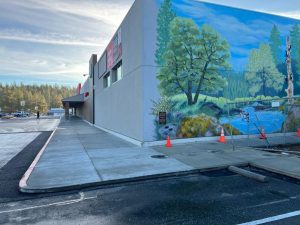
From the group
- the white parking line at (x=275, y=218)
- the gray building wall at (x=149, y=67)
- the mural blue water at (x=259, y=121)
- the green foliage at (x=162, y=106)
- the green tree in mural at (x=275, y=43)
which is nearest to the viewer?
the white parking line at (x=275, y=218)

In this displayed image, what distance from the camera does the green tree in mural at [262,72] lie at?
15.9m

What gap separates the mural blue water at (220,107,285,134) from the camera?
15.4 m

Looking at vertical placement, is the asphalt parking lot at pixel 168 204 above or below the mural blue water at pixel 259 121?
below

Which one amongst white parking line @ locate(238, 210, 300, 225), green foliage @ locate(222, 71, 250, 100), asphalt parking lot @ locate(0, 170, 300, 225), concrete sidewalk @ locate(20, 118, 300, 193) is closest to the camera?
white parking line @ locate(238, 210, 300, 225)

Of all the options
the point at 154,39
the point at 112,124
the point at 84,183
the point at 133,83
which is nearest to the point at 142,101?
the point at 133,83

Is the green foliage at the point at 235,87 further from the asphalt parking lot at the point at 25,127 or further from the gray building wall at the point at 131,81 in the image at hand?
the asphalt parking lot at the point at 25,127

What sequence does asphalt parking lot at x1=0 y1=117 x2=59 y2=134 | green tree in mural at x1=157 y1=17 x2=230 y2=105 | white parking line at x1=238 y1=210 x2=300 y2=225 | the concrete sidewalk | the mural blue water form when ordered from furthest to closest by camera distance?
asphalt parking lot at x1=0 y1=117 x2=59 y2=134
the mural blue water
green tree in mural at x1=157 y1=17 x2=230 y2=105
the concrete sidewalk
white parking line at x1=238 y1=210 x2=300 y2=225

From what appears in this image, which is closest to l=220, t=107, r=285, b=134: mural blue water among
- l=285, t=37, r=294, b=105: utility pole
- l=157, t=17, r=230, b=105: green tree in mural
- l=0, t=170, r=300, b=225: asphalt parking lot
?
l=285, t=37, r=294, b=105: utility pole

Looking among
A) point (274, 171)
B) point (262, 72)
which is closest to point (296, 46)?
point (262, 72)

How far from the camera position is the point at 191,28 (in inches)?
557

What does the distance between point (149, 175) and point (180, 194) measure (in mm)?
1653

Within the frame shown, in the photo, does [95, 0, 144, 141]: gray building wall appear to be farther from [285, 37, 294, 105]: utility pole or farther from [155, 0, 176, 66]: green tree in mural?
[285, 37, 294, 105]: utility pole

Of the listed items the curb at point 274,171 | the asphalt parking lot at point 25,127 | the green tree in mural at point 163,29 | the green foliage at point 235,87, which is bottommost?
the asphalt parking lot at point 25,127

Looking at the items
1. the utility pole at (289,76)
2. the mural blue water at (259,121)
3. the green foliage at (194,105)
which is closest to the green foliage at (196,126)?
the green foliage at (194,105)
